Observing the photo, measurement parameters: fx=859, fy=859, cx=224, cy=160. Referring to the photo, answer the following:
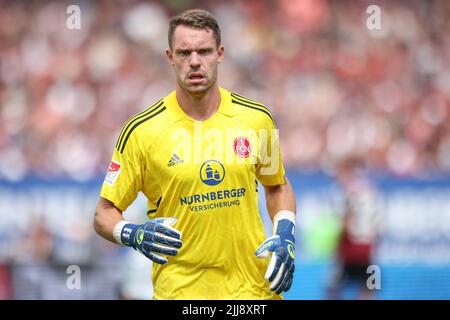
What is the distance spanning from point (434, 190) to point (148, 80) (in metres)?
3.76

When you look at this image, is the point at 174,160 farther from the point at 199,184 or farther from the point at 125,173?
the point at 125,173

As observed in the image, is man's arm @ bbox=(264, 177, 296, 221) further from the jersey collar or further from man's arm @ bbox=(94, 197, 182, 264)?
man's arm @ bbox=(94, 197, 182, 264)

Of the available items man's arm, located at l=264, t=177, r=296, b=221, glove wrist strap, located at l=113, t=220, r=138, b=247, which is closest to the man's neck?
man's arm, located at l=264, t=177, r=296, b=221

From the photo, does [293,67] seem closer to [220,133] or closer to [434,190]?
[434,190]

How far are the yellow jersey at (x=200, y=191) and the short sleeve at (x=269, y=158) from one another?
64 mm

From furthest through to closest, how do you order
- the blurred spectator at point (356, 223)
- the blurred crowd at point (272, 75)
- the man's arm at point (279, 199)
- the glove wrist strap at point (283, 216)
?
the blurred crowd at point (272, 75)
the blurred spectator at point (356, 223)
the man's arm at point (279, 199)
the glove wrist strap at point (283, 216)

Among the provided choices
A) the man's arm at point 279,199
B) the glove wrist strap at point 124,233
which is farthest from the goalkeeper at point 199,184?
the man's arm at point 279,199

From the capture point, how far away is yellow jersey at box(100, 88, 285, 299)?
518 centimetres

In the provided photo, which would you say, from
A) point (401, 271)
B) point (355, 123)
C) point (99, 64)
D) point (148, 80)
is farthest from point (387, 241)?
point (99, 64)

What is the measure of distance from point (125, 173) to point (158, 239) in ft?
1.88

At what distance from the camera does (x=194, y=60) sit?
5.10 m

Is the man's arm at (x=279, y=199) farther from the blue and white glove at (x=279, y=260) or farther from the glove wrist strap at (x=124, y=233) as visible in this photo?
the glove wrist strap at (x=124, y=233)

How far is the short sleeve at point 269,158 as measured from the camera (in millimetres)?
5410

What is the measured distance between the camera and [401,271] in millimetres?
9992
